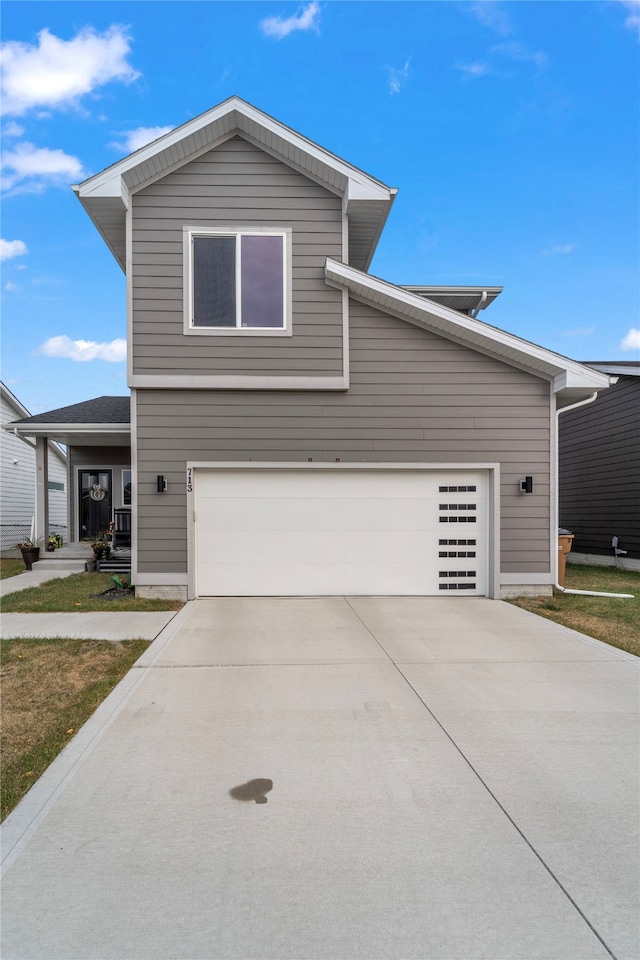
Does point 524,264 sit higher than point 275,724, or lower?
higher

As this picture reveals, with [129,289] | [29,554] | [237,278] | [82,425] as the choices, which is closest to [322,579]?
[237,278]

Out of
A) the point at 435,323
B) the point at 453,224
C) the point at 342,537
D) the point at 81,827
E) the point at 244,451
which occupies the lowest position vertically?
the point at 81,827

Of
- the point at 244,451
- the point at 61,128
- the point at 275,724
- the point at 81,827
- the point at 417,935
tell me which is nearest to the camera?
the point at 417,935

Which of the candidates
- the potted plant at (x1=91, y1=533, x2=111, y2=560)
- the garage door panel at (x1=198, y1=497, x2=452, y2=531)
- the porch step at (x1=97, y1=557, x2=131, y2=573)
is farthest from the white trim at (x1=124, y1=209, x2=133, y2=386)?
the potted plant at (x1=91, y1=533, x2=111, y2=560)

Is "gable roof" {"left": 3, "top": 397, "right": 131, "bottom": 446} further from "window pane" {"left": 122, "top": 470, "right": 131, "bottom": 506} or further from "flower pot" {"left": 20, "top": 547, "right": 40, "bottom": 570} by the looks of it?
"flower pot" {"left": 20, "top": 547, "right": 40, "bottom": 570}

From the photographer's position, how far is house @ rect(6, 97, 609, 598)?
797 cm

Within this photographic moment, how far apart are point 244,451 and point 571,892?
21.4 feet

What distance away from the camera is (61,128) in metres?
14.1

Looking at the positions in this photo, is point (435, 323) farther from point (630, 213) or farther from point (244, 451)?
point (630, 213)

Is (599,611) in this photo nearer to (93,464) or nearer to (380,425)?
(380,425)

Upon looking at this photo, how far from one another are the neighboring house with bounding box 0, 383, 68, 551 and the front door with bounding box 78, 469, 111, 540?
93.2 inches

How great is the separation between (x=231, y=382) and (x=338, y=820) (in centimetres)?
621

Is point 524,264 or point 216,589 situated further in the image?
point 524,264

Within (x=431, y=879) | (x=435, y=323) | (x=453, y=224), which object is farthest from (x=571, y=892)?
(x=453, y=224)
